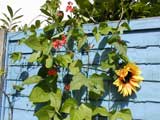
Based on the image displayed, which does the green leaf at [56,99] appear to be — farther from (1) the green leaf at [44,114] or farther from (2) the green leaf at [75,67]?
(2) the green leaf at [75,67]

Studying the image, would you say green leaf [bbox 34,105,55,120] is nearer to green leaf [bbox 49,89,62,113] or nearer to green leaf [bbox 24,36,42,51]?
green leaf [bbox 49,89,62,113]

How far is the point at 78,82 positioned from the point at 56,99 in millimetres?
251

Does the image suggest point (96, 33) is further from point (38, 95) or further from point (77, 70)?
point (38, 95)

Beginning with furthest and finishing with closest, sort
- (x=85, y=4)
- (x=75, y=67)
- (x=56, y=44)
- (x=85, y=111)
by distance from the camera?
(x=85, y=4) → (x=56, y=44) → (x=75, y=67) → (x=85, y=111)

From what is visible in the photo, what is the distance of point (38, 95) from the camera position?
294 cm

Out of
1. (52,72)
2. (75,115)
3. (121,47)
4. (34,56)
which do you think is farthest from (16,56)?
(121,47)

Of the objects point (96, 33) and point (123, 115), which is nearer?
point (123, 115)

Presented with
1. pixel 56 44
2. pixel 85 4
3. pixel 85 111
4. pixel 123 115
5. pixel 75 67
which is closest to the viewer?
pixel 123 115

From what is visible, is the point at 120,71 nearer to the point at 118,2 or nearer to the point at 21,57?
the point at 118,2

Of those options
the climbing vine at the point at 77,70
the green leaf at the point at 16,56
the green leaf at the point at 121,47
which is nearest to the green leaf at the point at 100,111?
the climbing vine at the point at 77,70

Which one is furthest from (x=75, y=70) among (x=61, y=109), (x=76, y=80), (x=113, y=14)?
(x=113, y=14)

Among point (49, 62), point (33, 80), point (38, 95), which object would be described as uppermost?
point (49, 62)

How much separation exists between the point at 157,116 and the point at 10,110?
4.00 feet

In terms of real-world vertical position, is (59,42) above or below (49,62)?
above
